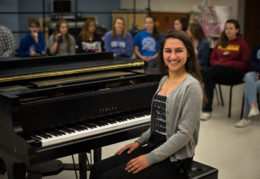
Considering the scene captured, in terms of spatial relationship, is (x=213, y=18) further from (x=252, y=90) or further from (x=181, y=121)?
(x=181, y=121)

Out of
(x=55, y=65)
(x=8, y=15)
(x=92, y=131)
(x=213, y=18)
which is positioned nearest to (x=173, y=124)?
(x=92, y=131)

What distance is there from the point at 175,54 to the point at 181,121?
0.38m

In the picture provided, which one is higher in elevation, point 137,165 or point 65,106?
point 65,106

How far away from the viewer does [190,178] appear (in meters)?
2.14

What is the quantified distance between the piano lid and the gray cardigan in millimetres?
919

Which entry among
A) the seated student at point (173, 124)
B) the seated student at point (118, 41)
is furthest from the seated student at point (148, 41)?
the seated student at point (173, 124)

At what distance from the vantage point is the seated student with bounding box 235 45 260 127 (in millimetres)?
4809

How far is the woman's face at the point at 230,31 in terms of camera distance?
519 centimetres

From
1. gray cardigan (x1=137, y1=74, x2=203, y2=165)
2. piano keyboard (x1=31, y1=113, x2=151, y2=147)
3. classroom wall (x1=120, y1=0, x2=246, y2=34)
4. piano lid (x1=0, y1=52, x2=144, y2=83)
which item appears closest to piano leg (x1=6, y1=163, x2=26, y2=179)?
piano keyboard (x1=31, y1=113, x2=151, y2=147)

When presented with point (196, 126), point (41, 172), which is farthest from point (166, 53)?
point (41, 172)

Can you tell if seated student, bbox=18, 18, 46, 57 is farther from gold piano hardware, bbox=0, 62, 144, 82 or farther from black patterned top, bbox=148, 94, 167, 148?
black patterned top, bbox=148, 94, 167, 148

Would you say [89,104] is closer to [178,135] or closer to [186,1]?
[178,135]

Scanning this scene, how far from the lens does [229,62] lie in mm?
5215

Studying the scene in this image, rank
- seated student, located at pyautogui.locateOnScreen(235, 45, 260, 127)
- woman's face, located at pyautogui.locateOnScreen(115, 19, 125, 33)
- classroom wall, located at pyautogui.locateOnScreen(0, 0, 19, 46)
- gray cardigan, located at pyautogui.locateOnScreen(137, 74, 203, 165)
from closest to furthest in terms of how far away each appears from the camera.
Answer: gray cardigan, located at pyautogui.locateOnScreen(137, 74, 203, 165)
seated student, located at pyautogui.locateOnScreen(235, 45, 260, 127)
woman's face, located at pyautogui.locateOnScreen(115, 19, 125, 33)
classroom wall, located at pyautogui.locateOnScreen(0, 0, 19, 46)
